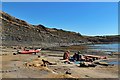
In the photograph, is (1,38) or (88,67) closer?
(88,67)

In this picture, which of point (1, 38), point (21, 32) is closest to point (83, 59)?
point (1, 38)

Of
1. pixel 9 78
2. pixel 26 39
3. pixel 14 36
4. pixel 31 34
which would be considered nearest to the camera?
pixel 9 78

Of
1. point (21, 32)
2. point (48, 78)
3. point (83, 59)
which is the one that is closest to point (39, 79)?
point (48, 78)

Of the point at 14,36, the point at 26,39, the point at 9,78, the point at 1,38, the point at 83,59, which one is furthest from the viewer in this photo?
the point at 26,39

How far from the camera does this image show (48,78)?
14.7 metres

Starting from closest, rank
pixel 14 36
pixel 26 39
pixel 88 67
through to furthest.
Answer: pixel 88 67 → pixel 14 36 → pixel 26 39

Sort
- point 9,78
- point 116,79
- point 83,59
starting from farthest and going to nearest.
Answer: point 83,59
point 116,79
point 9,78

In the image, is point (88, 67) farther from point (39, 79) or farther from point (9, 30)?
point (9, 30)

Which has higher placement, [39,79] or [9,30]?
[9,30]

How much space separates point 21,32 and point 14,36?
9.77 metres

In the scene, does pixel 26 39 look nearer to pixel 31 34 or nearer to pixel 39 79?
pixel 31 34

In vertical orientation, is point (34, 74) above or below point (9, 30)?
below

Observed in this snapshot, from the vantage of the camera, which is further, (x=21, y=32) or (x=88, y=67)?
(x=21, y=32)

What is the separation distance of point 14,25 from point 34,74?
96829mm
